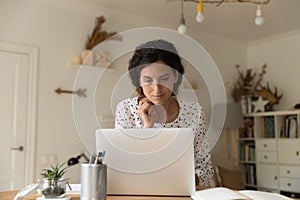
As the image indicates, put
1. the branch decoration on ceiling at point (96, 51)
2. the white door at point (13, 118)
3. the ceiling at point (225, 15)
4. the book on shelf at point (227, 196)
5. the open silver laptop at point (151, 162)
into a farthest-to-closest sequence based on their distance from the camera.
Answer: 1. the ceiling at point (225, 15)
2. the branch decoration on ceiling at point (96, 51)
3. the white door at point (13, 118)
4. the open silver laptop at point (151, 162)
5. the book on shelf at point (227, 196)

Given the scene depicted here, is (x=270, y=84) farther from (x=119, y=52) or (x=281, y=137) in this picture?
(x=119, y=52)

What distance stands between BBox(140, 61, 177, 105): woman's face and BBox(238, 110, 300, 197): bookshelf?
10.6 ft

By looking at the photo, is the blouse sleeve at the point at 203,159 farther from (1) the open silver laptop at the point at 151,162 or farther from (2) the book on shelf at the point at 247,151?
(2) the book on shelf at the point at 247,151

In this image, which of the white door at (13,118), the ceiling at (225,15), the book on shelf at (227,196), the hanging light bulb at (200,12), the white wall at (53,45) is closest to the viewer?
the book on shelf at (227,196)

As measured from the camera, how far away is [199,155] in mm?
1430

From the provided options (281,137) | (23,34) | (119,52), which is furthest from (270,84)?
(23,34)

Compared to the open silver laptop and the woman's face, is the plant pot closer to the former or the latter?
the open silver laptop

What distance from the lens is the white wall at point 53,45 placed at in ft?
10.9

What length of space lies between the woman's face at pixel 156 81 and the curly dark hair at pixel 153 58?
0.03m

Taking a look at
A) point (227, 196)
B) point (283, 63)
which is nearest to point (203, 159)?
point (227, 196)

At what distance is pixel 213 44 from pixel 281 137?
60.6 inches

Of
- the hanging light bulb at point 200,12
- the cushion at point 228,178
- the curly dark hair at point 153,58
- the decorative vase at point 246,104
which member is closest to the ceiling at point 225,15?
Answer: the decorative vase at point 246,104

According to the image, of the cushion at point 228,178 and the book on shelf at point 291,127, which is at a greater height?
the book on shelf at point 291,127

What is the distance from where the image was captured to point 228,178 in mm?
4332
